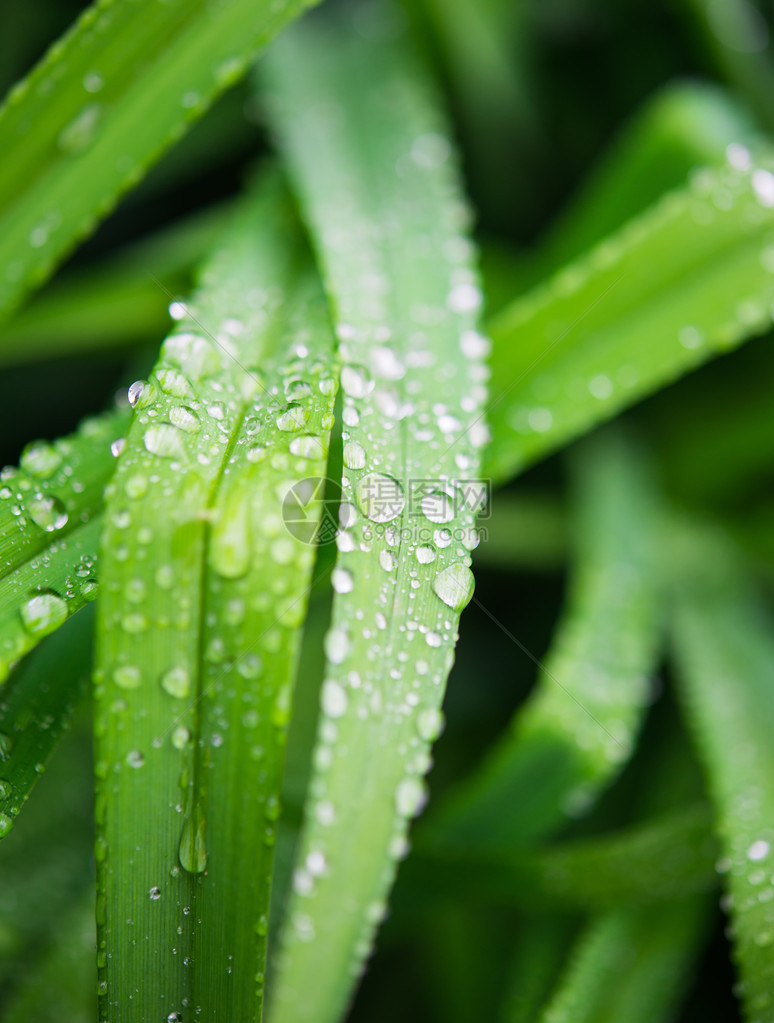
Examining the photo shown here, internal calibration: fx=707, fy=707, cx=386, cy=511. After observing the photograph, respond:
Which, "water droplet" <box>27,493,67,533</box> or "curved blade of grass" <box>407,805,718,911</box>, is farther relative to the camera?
"curved blade of grass" <box>407,805,718,911</box>

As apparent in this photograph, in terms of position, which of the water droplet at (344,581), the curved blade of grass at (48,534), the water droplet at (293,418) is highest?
the curved blade of grass at (48,534)

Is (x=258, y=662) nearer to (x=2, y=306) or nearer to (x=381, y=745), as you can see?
(x=381, y=745)

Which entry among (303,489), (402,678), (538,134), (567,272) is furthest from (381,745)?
(538,134)

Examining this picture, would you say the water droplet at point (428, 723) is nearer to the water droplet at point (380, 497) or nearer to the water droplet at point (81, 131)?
the water droplet at point (380, 497)

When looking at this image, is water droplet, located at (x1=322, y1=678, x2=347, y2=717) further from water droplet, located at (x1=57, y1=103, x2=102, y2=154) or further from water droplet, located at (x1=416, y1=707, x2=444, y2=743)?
water droplet, located at (x1=57, y1=103, x2=102, y2=154)

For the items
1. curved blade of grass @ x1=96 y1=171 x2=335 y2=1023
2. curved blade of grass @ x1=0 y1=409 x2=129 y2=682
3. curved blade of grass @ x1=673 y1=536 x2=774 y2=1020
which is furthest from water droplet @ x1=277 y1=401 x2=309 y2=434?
curved blade of grass @ x1=673 y1=536 x2=774 y2=1020

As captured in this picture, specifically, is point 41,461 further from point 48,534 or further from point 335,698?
point 335,698

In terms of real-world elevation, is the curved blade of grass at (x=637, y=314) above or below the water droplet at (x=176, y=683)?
below

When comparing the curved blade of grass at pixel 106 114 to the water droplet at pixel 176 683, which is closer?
the water droplet at pixel 176 683

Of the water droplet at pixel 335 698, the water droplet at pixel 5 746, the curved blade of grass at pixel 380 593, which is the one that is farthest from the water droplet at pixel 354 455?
the water droplet at pixel 5 746
